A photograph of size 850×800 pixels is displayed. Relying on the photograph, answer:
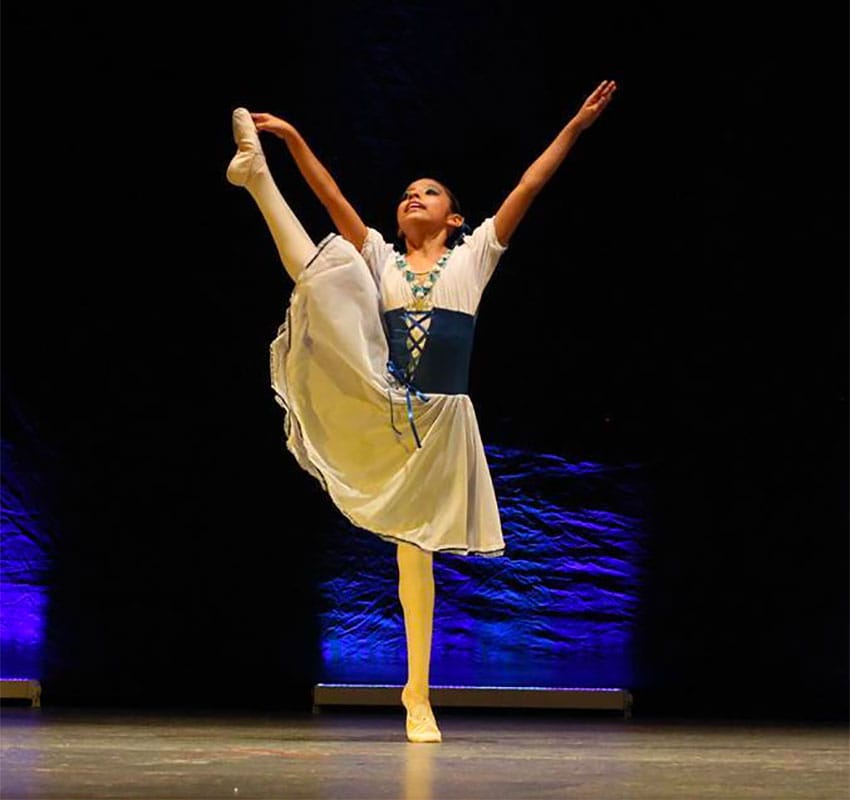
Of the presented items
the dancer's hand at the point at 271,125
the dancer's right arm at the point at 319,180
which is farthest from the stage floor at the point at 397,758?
the dancer's hand at the point at 271,125

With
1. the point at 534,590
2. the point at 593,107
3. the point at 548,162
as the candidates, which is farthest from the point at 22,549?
the point at 593,107

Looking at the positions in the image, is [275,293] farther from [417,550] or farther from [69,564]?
[417,550]

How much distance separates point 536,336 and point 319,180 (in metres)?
1.03

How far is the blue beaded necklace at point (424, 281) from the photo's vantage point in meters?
3.04

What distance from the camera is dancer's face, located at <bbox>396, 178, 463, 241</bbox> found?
10.3 feet

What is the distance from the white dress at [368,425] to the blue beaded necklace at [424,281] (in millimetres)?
19

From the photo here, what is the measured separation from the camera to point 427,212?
3.15 metres

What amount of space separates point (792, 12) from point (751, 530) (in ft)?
4.45

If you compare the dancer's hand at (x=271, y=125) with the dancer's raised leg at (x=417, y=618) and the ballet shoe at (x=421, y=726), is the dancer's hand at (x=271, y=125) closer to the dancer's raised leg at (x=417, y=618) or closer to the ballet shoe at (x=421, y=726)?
the dancer's raised leg at (x=417, y=618)

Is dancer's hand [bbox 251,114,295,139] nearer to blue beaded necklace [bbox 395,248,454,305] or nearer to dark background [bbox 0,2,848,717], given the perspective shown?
blue beaded necklace [bbox 395,248,454,305]

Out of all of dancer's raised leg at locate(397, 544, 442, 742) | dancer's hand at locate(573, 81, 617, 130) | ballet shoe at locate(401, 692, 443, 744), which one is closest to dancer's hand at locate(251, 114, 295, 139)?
dancer's hand at locate(573, 81, 617, 130)

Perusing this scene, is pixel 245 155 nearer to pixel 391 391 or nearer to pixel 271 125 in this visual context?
pixel 271 125

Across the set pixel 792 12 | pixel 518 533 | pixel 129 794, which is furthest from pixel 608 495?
pixel 129 794

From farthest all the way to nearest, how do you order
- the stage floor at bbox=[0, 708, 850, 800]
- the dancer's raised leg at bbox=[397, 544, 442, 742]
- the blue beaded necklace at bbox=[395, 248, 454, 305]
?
the blue beaded necklace at bbox=[395, 248, 454, 305], the dancer's raised leg at bbox=[397, 544, 442, 742], the stage floor at bbox=[0, 708, 850, 800]
